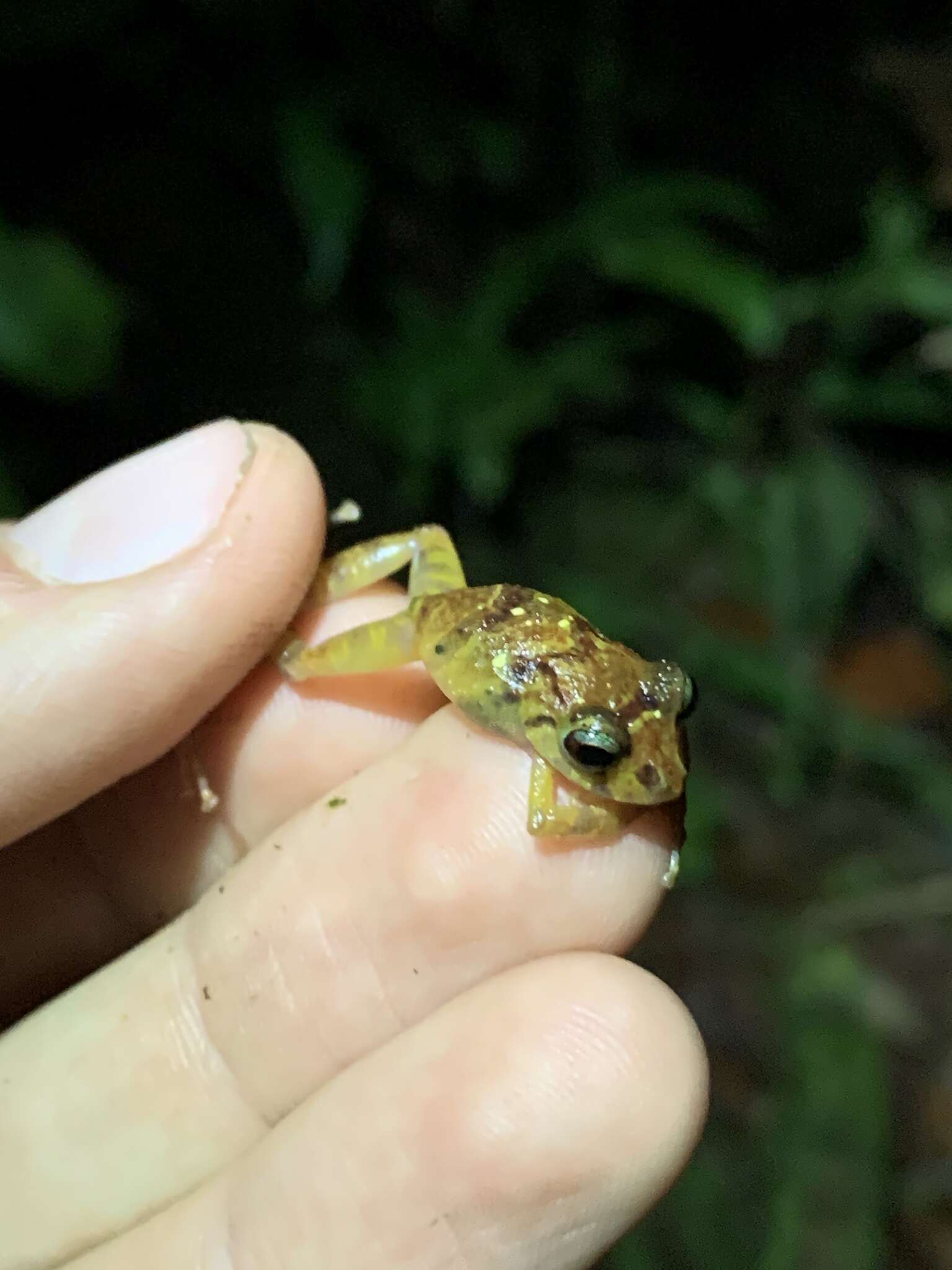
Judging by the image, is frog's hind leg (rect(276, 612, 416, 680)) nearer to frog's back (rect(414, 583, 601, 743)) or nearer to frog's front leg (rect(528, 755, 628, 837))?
frog's back (rect(414, 583, 601, 743))

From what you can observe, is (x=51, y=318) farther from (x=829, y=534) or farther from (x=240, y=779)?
(x=829, y=534)

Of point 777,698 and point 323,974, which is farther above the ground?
point 323,974

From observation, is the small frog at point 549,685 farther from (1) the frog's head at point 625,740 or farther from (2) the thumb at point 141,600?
(2) the thumb at point 141,600

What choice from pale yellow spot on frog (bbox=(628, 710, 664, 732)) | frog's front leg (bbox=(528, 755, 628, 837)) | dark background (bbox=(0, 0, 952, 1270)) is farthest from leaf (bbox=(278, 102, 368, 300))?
frog's front leg (bbox=(528, 755, 628, 837))

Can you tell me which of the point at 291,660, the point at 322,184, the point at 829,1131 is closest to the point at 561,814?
the point at 291,660

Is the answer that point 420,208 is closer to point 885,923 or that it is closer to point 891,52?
point 891,52

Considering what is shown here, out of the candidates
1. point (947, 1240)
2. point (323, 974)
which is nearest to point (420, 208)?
point (323, 974)
